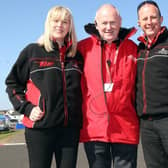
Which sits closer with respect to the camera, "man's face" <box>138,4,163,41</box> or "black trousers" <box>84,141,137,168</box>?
"black trousers" <box>84,141,137,168</box>

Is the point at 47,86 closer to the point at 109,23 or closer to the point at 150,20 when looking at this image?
the point at 109,23

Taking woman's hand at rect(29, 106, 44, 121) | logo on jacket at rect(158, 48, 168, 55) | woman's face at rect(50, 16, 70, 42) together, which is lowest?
woman's hand at rect(29, 106, 44, 121)

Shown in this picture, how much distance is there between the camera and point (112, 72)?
9.98ft

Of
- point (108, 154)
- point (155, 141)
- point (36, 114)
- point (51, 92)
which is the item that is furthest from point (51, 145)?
point (155, 141)

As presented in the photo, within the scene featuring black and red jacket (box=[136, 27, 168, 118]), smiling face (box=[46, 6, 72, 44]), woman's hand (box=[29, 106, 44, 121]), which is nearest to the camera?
woman's hand (box=[29, 106, 44, 121])

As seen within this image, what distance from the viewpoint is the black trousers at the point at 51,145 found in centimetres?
288

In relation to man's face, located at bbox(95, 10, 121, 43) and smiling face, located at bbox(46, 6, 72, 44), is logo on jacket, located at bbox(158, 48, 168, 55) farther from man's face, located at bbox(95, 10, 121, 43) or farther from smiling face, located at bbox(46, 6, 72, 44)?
smiling face, located at bbox(46, 6, 72, 44)

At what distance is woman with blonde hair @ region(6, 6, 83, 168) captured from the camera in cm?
289

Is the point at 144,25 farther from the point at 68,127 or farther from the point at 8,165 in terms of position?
the point at 8,165

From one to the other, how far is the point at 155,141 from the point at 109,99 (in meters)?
0.61

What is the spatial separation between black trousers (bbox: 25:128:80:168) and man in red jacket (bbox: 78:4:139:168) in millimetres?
205

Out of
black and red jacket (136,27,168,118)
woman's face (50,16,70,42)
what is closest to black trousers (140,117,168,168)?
black and red jacket (136,27,168,118)

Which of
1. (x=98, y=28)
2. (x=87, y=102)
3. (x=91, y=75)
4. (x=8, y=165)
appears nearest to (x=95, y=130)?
(x=87, y=102)

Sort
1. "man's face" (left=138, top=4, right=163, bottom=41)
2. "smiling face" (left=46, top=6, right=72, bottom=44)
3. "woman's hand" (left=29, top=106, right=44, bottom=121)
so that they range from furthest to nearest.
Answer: "man's face" (left=138, top=4, right=163, bottom=41), "smiling face" (left=46, top=6, right=72, bottom=44), "woman's hand" (left=29, top=106, right=44, bottom=121)
